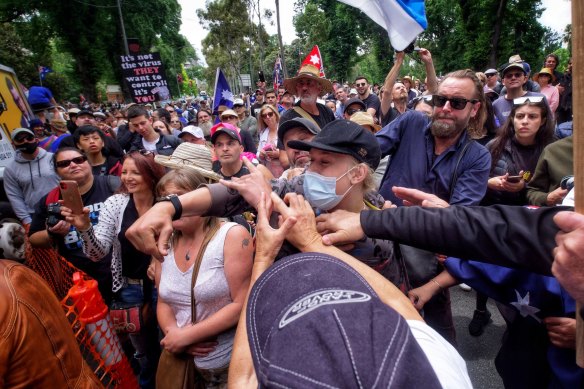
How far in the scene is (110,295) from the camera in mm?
2959

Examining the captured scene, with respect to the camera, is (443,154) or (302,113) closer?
(443,154)

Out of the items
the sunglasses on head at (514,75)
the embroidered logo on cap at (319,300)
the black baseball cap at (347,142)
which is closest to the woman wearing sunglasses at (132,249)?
the black baseball cap at (347,142)

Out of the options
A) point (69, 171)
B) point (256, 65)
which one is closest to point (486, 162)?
point (69, 171)

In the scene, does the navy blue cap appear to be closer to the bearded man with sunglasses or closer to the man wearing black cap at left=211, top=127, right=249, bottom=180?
the bearded man with sunglasses

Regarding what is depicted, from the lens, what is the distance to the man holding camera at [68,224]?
2697 mm

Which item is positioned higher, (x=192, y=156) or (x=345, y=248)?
(x=192, y=156)

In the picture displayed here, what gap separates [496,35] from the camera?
2250cm

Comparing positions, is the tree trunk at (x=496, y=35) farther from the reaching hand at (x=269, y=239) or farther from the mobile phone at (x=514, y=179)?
the reaching hand at (x=269, y=239)

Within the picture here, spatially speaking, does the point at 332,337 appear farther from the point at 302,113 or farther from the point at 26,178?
the point at 26,178

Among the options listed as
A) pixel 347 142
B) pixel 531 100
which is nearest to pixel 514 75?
pixel 531 100

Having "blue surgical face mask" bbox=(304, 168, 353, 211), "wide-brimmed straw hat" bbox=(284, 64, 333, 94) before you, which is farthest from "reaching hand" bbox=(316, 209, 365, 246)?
"wide-brimmed straw hat" bbox=(284, 64, 333, 94)

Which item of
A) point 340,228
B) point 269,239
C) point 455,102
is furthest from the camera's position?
point 455,102

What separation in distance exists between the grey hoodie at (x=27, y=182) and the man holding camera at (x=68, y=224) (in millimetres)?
1639

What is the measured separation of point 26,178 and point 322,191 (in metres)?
4.41
